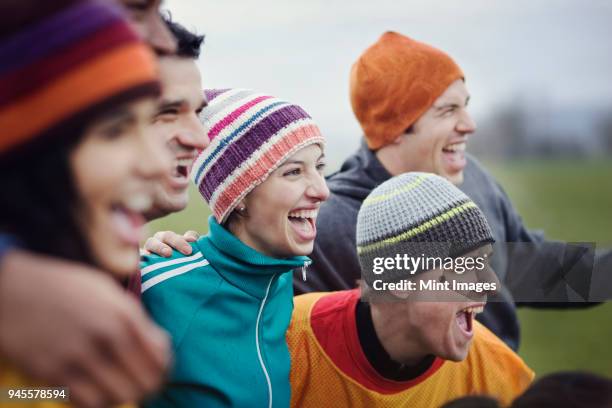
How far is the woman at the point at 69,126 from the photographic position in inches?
44.5

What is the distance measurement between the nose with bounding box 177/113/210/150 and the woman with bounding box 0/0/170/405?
952 millimetres

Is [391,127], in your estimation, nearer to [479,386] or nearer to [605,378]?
[479,386]

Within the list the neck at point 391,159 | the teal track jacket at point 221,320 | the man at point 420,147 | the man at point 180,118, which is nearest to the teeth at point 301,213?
the teal track jacket at point 221,320

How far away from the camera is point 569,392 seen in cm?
170

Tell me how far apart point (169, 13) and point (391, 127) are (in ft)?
6.84

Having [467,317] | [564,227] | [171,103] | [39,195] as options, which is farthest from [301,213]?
[564,227]

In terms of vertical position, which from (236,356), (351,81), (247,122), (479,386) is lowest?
(479,386)

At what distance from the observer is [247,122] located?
283cm

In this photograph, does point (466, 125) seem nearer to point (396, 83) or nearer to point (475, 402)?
point (396, 83)

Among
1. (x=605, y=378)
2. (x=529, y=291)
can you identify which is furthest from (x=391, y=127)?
(x=605, y=378)

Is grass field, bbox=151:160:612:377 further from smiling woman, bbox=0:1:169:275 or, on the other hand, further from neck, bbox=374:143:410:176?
smiling woman, bbox=0:1:169:275

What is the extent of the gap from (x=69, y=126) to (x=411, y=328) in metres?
1.86

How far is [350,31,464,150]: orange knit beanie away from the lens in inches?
168

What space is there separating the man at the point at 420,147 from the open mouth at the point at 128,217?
263 cm
